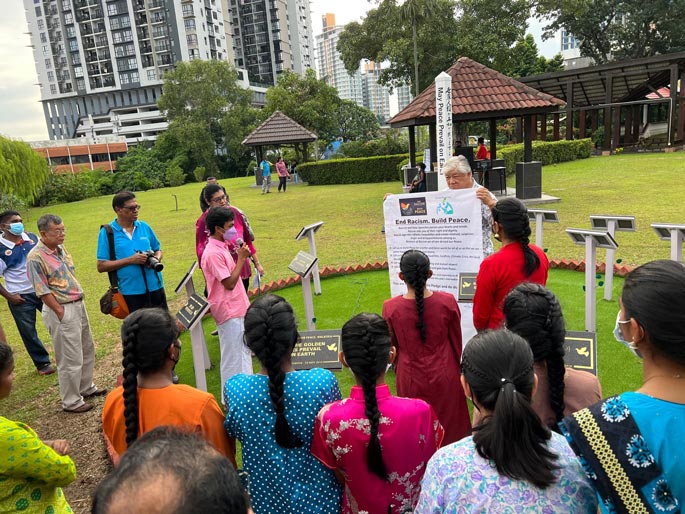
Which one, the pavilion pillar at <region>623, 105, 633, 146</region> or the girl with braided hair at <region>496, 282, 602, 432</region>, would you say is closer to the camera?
the girl with braided hair at <region>496, 282, 602, 432</region>

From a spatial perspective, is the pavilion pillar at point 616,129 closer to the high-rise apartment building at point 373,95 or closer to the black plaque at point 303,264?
the black plaque at point 303,264

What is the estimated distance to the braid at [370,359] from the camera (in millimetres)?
1870

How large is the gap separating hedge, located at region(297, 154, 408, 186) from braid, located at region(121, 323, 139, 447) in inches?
849

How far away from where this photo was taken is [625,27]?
3491 cm

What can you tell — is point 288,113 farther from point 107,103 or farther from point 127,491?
point 107,103

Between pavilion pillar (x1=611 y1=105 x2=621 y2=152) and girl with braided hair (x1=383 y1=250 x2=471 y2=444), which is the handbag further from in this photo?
pavilion pillar (x1=611 y1=105 x2=621 y2=152)

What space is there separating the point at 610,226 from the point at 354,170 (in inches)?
767

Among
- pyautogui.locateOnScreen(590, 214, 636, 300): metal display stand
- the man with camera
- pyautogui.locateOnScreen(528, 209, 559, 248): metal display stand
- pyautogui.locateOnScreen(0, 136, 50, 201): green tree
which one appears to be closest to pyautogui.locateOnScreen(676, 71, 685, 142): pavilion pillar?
pyautogui.locateOnScreen(528, 209, 559, 248): metal display stand

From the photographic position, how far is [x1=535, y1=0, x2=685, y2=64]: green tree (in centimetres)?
3212

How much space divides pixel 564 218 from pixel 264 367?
10.2 metres

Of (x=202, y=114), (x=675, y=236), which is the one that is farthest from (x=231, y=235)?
(x=202, y=114)

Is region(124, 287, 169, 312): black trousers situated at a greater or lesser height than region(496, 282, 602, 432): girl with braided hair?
lesser

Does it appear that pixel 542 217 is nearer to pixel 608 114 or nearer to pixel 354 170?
pixel 354 170

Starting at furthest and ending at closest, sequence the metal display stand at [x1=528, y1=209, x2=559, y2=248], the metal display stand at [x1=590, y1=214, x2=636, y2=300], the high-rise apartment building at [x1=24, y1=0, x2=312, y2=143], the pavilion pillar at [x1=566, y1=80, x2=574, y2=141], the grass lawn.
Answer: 1. the high-rise apartment building at [x1=24, y1=0, x2=312, y2=143]
2. the pavilion pillar at [x1=566, y1=80, x2=574, y2=141]
3. the metal display stand at [x1=528, y1=209, x2=559, y2=248]
4. the grass lawn
5. the metal display stand at [x1=590, y1=214, x2=636, y2=300]
